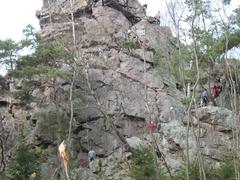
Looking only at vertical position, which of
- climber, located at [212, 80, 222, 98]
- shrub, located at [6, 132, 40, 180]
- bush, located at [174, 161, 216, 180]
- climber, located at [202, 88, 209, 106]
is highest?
climber, located at [212, 80, 222, 98]

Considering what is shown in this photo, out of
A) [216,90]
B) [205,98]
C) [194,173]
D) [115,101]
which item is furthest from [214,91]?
[194,173]

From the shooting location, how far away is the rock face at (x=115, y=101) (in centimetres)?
1977

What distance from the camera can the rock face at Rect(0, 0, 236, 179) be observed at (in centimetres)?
1977

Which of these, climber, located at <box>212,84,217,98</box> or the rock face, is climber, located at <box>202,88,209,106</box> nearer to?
climber, located at <box>212,84,217,98</box>

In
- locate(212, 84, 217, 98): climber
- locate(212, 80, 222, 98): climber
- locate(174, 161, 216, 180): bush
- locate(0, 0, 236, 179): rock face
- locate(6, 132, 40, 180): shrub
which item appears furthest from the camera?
locate(212, 80, 222, 98): climber

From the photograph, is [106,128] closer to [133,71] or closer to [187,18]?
[133,71]

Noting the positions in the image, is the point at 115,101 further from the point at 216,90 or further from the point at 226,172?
the point at 226,172

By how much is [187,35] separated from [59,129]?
6.81m

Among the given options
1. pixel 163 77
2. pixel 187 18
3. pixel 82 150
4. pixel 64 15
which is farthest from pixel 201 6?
pixel 64 15

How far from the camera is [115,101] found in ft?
76.3

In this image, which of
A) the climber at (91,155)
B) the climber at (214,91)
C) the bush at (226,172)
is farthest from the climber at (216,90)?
the bush at (226,172)

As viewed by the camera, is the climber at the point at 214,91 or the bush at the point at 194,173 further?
the climber at the point at 214,91

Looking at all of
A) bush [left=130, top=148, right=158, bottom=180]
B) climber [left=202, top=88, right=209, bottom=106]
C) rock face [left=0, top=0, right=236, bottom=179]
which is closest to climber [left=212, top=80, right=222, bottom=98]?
climber [left=202, top=88, right=209, bottom=106]

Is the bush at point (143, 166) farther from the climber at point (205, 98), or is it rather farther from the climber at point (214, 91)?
the climber at point (205, 98)
